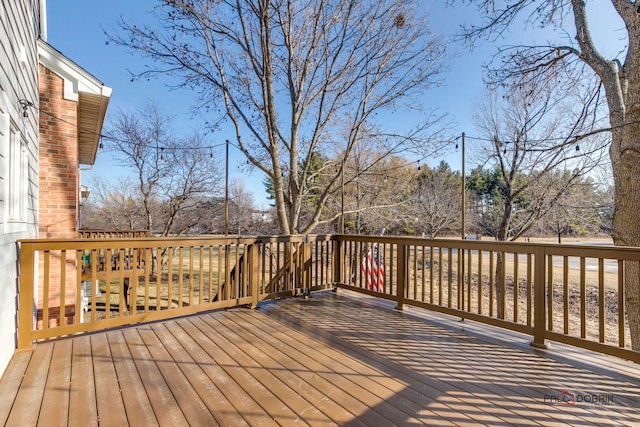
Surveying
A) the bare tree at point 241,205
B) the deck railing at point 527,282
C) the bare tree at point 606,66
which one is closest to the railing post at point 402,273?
the deck railing at point 527,282

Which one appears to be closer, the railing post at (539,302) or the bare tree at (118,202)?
the railing post at (539,302)

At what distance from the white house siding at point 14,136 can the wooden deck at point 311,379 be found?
49 centimetres

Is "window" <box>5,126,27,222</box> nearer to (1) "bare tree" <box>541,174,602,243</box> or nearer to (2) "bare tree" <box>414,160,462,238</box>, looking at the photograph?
(1) "bare tree" <box>541,174,602,243</box>

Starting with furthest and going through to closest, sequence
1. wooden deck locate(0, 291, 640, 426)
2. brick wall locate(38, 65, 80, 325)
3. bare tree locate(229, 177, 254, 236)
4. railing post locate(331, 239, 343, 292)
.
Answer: bare tree locate(229, 177, 254, 236) < railing post locate(331, 239, 343, 292) < brick wall locate(38, 65, 80, 325) < wooden deck locate(0, 291, 640, 426)

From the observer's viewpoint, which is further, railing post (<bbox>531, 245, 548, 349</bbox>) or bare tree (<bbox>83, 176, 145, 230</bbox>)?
bare tree (<bbox>83, 176, 145, 230</bbox>)

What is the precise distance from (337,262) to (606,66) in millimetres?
5686

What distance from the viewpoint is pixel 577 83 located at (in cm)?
626

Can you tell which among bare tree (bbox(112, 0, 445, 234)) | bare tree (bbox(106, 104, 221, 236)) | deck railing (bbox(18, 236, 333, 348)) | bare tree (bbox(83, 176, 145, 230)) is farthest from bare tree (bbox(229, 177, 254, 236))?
deck railing (bbox(18, 236, 333, 348))

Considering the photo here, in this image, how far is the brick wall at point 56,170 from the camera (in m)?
4.21

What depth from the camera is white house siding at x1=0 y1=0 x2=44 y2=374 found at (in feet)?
7.32

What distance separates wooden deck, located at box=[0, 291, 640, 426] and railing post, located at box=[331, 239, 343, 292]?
1.71 m

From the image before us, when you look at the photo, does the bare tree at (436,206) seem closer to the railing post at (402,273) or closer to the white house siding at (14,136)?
the railing post at (402,273)

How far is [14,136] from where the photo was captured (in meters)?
2.74

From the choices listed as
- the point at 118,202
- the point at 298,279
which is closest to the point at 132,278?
the point at 298,279
